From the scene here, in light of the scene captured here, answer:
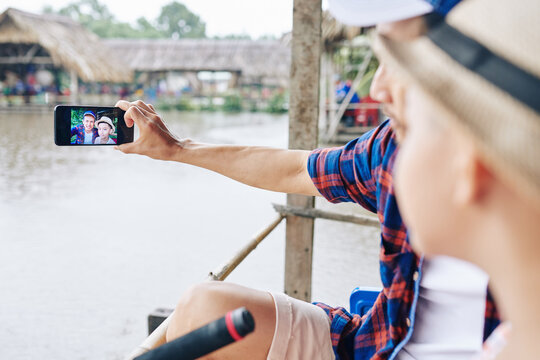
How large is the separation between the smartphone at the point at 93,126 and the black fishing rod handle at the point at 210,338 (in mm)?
717

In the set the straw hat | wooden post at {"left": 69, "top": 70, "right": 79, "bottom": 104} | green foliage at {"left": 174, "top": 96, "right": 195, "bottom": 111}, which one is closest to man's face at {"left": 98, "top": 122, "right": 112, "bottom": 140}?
the straw hat

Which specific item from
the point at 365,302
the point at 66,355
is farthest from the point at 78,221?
the point at 365,302

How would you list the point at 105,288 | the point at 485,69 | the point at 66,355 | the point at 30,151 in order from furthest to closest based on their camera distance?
the point at 30,151 < the point at 105,288 < the point at 66,355 < the point at 485,69

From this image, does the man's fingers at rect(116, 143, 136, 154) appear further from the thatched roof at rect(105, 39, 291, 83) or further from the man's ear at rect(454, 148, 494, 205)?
the thatched roof at rect(105, 39, 291, 83)

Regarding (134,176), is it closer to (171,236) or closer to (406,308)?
(171,236)

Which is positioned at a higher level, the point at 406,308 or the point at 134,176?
the point at 406,308

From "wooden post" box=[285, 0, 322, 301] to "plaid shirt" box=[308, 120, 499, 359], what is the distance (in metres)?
0.78

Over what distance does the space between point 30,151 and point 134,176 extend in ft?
7.82

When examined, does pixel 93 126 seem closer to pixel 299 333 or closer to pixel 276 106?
pixel 299 333

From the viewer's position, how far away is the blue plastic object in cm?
123

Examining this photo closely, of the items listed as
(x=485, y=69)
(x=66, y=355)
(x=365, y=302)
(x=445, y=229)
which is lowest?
(x=66, y=355)

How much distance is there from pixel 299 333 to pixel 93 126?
0.67m

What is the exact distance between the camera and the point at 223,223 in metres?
4.07

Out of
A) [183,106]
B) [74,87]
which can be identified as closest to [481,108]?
[74,87]
